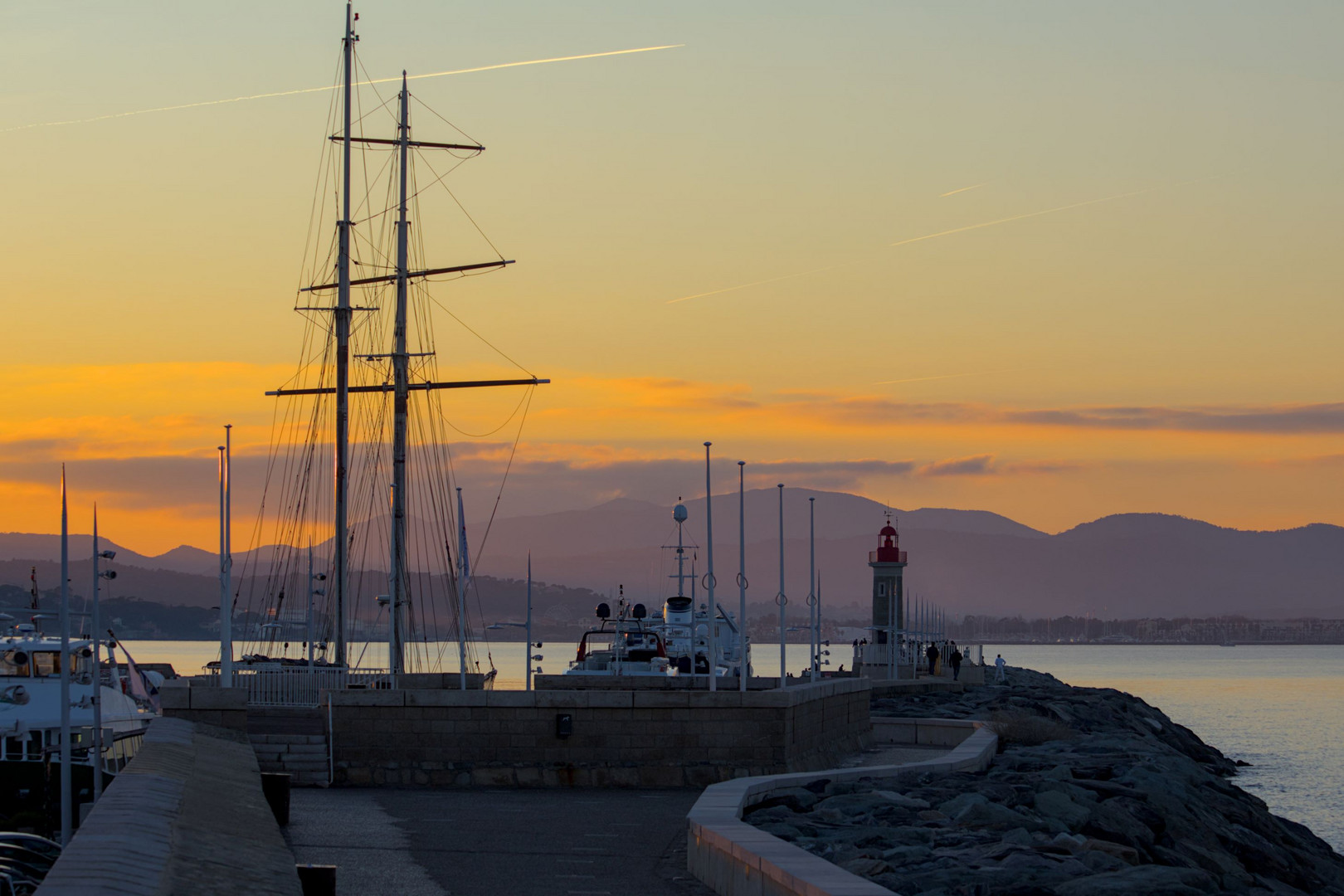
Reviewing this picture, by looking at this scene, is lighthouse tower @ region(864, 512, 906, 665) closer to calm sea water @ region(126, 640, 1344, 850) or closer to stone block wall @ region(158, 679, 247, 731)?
calm sea water @ region(126, 640, 1344, 850)

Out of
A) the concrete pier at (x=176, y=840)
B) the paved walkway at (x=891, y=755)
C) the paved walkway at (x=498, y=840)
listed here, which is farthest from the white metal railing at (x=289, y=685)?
the concrete pier at (x=176, y=840)

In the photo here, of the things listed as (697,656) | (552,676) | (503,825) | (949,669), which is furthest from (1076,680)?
(503,825)

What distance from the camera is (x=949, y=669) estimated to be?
73.1 metres

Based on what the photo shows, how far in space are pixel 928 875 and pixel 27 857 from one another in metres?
7.94

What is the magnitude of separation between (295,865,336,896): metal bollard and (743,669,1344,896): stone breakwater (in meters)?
4.70

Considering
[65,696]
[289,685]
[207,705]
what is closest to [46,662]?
[289,685]

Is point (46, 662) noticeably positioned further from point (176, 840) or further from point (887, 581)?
point (887, 581)

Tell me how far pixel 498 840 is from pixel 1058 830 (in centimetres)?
629

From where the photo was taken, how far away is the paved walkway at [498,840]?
47.7 feet

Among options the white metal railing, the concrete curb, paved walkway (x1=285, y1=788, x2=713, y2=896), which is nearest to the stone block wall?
paved walkway (x1=285, y1=788, x2=713, y2=896)

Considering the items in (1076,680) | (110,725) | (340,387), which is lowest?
(1076,680)

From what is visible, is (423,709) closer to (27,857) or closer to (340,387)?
(27,857)

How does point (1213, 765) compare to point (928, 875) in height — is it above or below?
below

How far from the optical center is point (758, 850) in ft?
40.8
